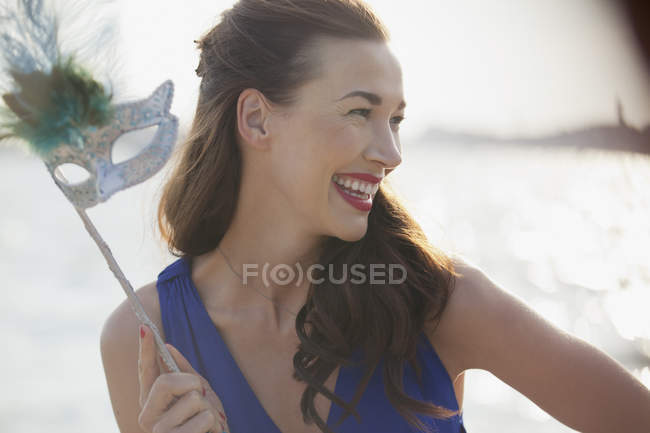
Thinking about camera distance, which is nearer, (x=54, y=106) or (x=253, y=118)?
(x=54, y=106)

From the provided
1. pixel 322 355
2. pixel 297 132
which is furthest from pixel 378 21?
pixel 322 355

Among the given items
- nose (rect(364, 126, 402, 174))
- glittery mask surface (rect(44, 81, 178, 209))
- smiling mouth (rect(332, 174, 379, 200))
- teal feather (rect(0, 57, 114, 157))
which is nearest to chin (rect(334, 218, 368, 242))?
smiling mouth (rect(332, 174, 379, 200))

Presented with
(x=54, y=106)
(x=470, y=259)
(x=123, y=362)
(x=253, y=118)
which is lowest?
(x=470, y=259)

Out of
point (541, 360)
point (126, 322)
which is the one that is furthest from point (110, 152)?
point (541, 360)

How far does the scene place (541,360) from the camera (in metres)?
2.37

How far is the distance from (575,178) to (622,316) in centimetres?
582

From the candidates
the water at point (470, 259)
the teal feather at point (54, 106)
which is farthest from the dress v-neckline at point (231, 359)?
the teal feather at point (54, 106)

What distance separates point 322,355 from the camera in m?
2.56

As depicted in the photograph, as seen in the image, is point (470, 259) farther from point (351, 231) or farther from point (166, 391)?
point (166, 391)

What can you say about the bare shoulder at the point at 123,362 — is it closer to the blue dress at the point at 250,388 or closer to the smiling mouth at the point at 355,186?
the blue dress at the point at 250,388

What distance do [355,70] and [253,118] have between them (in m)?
0.44

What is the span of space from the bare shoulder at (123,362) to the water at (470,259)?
482 millimetres

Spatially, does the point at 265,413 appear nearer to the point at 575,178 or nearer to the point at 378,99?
the point at 378,99

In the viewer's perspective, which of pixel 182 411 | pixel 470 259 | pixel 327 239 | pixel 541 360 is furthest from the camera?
pixel 470 259
